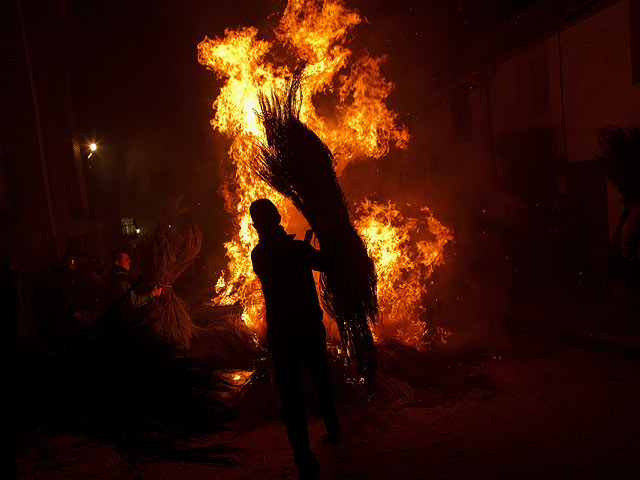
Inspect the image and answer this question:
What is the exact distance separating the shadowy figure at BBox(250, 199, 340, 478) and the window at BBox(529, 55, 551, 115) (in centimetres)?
1049

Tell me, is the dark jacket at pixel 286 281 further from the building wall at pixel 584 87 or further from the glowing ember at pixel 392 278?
the building wall at pixel 584 87

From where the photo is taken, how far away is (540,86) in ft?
40.2

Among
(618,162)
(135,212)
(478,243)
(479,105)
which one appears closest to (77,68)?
(135,212)

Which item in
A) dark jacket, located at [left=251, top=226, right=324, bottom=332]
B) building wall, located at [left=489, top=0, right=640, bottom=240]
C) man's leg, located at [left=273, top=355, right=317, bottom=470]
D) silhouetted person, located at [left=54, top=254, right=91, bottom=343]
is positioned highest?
building wall, located at [left=489, top=0, right=640, bottom=240]

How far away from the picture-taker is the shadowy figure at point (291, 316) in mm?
3598

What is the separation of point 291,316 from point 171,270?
4.73 m

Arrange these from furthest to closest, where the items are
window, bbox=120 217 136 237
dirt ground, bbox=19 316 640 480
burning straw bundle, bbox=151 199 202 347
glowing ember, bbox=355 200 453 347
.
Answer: window, bbox=120 217 136 237 → burning straw bundle, bbox=151 199 202 347 → glowing ember, bbox=355 200 453 347 → dirt ground, bbox=19 316 640 480

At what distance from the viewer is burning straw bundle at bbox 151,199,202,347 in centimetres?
762

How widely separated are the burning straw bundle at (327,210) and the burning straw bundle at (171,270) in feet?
12.4

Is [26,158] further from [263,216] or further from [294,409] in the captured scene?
[294,409]

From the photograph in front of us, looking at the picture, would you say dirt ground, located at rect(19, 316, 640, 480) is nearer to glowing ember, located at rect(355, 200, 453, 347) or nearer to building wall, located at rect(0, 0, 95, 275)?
glowing ember, located at rect(355, 200, 453, 347)

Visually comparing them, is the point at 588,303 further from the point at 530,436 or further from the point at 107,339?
the point at 107,339

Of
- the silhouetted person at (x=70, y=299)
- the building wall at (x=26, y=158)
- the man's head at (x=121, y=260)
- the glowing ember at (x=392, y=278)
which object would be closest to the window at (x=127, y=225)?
the building wall at (x=26, y=158)

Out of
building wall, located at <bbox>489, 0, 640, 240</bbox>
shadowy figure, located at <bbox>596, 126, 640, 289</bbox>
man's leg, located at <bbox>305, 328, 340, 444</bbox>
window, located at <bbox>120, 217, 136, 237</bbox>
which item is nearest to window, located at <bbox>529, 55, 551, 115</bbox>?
building wall, located at <bbox>489, 0, 640, 240</bbox>
